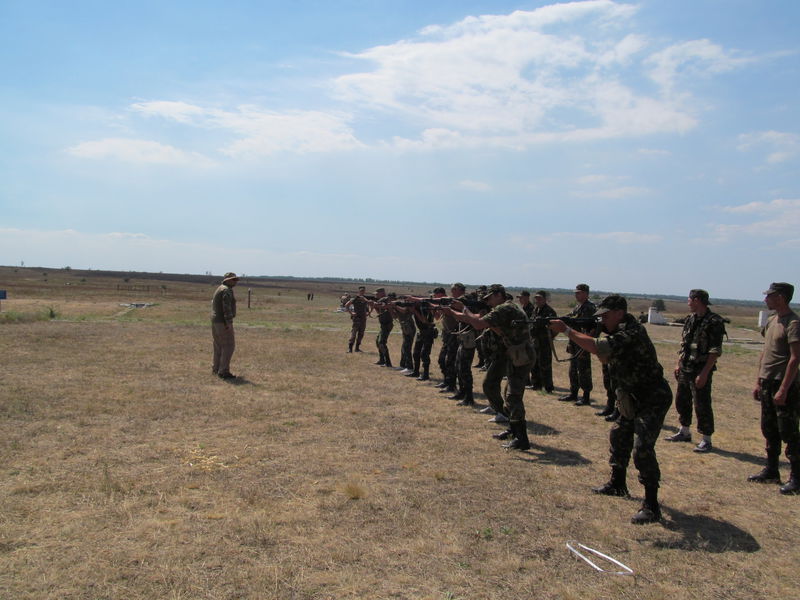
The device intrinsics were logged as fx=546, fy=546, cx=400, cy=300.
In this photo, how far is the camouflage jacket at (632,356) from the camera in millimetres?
5160

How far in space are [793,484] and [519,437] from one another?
303 centimetres

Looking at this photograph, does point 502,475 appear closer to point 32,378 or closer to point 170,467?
point 170,467

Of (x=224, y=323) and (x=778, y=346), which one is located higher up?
(x=778, y=346)

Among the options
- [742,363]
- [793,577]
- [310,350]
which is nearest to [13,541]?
[793,577]

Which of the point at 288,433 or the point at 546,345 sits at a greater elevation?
the point at 546,345

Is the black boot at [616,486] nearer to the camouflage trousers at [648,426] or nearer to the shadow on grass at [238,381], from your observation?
the camouflage trousers at [648,426]

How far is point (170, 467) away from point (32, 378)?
625cm

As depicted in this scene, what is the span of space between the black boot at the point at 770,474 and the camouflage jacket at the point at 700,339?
1.54m

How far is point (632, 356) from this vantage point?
206 inches

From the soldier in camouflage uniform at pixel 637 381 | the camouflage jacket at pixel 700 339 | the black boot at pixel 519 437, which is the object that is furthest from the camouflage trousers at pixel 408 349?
the soldier in camouflage uniform at pixel 637 381

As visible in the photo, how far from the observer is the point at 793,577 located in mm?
4230

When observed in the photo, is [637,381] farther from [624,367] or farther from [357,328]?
[357,328]

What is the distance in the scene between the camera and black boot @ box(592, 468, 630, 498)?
5727mm

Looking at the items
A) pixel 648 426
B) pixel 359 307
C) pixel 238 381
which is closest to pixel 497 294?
pixel 648 426
